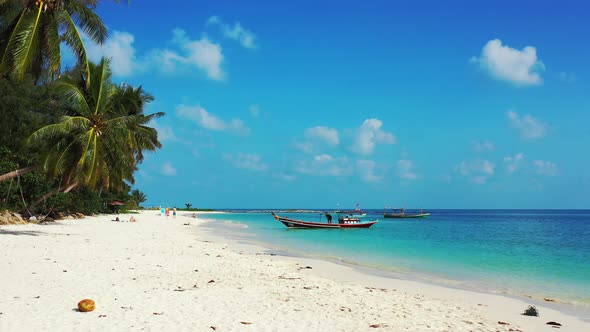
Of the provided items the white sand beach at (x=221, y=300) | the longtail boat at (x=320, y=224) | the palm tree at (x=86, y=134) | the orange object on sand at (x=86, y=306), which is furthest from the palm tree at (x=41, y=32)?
the longtail boat at (x=320, y=224)

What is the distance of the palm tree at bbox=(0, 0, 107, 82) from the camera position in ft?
36.0

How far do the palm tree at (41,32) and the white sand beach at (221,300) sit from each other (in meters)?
5.35

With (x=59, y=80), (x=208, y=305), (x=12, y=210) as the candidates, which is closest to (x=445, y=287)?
(x=208, y=305)

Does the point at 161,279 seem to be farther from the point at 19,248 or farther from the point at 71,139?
the point at 71,139

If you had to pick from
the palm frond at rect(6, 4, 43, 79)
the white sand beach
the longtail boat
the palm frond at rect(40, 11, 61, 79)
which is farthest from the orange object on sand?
the longtail boat

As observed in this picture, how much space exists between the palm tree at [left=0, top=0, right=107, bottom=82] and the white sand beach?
5.35 meters

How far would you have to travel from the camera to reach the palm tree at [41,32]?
36.0 feet

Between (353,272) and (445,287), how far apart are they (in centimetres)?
282

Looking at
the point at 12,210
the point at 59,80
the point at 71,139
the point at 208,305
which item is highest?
the point at 59,80

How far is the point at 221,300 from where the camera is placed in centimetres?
729

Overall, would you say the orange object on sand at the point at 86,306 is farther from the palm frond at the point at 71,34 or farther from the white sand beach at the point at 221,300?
the palm frond at the point at 71,34

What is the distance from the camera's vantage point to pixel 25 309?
19.8 feet

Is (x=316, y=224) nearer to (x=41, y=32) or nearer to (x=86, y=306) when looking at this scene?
(x=41, y=32)

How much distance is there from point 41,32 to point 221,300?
1028 centimetres
